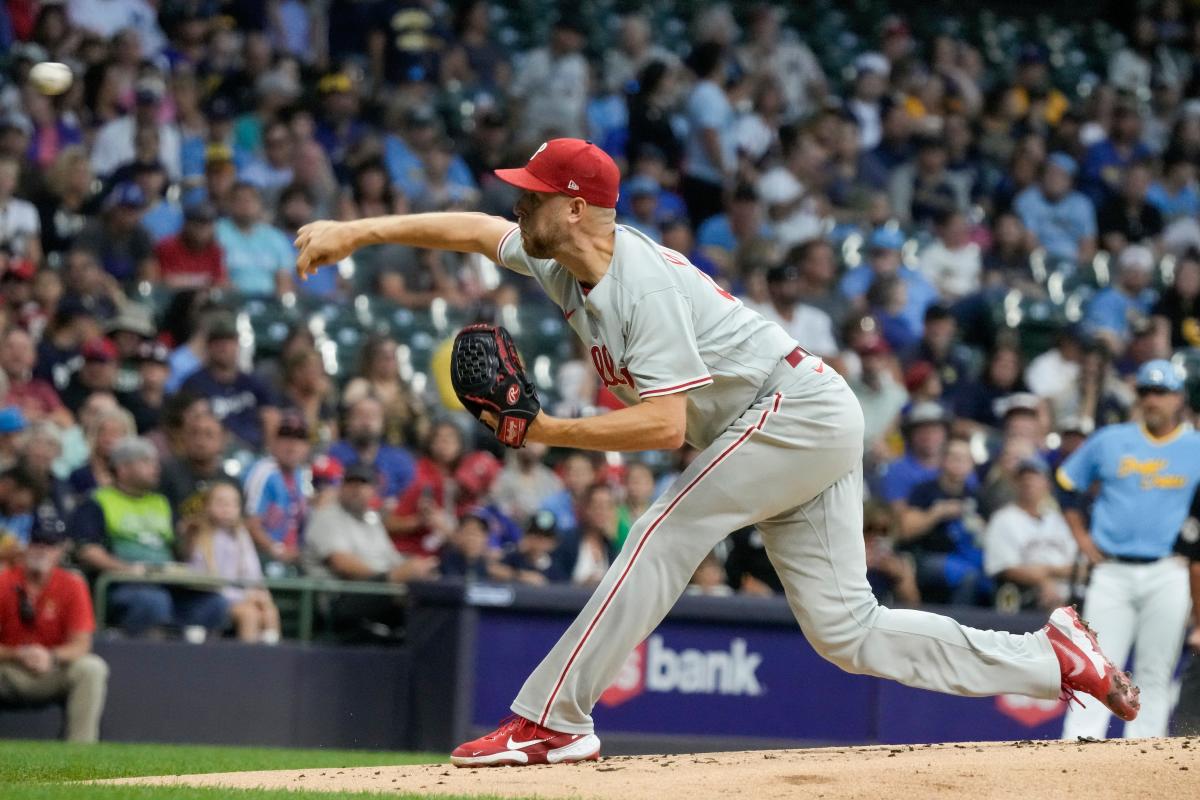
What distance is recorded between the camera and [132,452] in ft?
30.0

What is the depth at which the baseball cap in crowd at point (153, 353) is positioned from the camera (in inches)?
404

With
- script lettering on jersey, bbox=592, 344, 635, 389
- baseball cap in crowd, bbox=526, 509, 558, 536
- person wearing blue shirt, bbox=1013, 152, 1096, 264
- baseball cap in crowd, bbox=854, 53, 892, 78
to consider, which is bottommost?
baseball cap in crowd, bbox=526, 509, 558, 536

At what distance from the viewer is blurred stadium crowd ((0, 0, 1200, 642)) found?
991 cm

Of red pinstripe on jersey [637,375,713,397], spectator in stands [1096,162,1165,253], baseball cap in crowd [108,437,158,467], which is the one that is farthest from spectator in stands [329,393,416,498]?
spectator in stands [1096,162,1165,253]

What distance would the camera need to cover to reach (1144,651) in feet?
28.5

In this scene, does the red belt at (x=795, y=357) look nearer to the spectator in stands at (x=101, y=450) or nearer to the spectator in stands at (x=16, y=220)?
the spectator in stands at (x=101, y=450)

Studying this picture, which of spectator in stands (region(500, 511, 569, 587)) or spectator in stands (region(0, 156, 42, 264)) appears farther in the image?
spectator in stands (region(0, 156, 42, 264))

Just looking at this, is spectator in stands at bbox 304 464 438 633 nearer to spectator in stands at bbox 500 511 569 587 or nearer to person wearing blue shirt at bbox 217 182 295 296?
spectator in stands at bbox 500 511 569 587

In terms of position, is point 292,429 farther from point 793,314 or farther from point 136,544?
point 793,314

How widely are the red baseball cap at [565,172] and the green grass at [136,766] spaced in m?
1.72

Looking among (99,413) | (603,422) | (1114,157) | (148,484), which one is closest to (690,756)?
(603,422)

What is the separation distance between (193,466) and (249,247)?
2666 mm

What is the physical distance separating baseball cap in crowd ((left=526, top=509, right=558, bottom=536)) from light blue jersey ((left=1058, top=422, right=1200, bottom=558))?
112 inches

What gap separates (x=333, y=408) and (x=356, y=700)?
2187 mm
